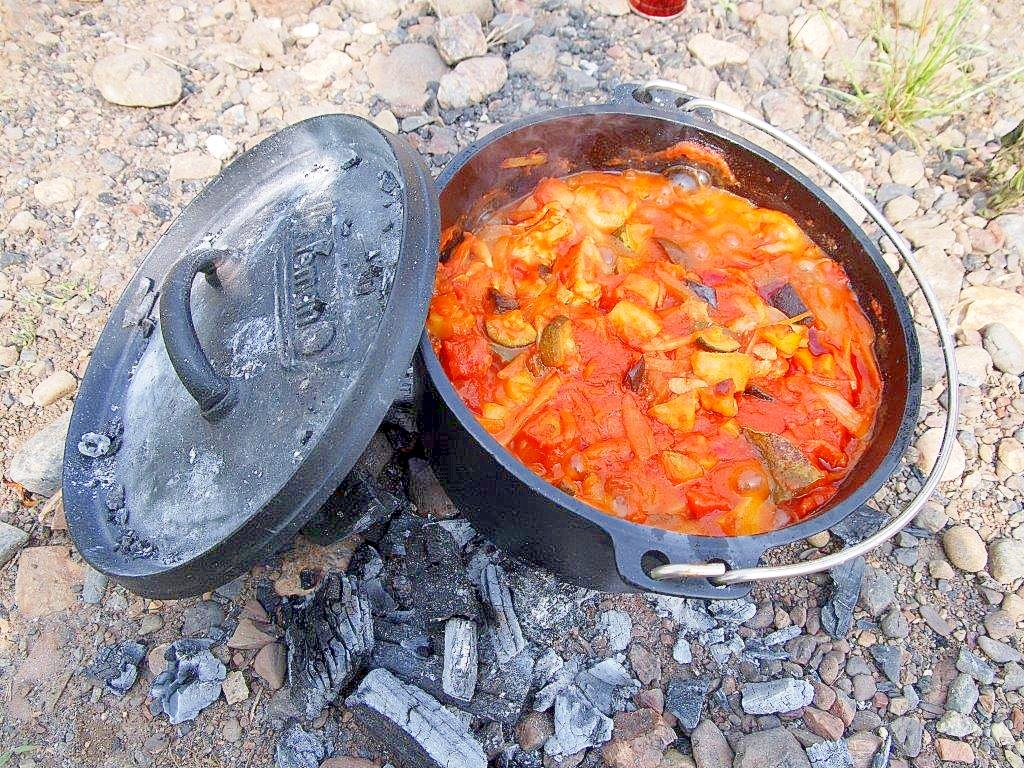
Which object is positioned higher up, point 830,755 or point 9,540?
point 9,540

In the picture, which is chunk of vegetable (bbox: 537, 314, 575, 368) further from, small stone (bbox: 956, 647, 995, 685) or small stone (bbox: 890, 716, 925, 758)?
small stone (bbox: 956, 647, 995, 685)

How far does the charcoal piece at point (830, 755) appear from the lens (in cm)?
246

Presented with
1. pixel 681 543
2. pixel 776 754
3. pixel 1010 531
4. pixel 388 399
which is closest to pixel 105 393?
pixel 388 399

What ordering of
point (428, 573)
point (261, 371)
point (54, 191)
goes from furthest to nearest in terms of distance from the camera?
point (54, 191), point (428, 573), point (261, 371)

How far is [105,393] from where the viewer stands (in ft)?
7.81

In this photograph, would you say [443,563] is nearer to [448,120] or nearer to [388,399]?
[388,399]

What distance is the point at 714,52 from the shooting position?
14.1 feet

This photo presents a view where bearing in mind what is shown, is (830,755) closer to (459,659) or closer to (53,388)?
(459,659)

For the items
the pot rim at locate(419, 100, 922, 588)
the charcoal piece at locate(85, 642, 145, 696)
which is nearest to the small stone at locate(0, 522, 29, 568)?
the charcoal piece at locate(85, 642, 145, 696)

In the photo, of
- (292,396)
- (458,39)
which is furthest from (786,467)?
(458,39)

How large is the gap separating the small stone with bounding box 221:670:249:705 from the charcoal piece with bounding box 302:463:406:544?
49 centimetres

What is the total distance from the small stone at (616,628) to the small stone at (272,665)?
1070 millimetres

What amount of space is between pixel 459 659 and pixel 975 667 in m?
1.81

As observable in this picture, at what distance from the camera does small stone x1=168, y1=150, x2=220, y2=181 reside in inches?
145
